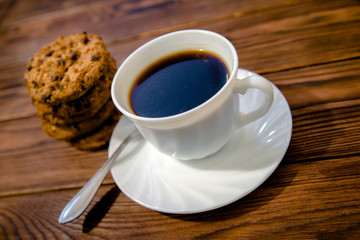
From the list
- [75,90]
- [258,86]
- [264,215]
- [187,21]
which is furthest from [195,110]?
[187,21]

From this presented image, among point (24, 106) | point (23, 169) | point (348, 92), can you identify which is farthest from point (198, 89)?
point (24, 106)

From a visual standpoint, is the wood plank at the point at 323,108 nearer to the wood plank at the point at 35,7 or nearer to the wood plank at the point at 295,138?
the wood plank at the point at 295,138

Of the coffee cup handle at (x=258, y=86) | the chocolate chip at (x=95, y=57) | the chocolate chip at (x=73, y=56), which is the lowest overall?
the chocolate chip at (x=73, y=56)

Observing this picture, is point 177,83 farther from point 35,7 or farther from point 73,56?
point 35,7

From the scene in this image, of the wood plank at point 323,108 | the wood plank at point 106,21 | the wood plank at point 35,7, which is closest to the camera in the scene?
the wood plank at point 323,108

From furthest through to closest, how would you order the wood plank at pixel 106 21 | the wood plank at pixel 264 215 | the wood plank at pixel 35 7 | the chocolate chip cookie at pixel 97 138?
1. the wood plank at pixel 35 7
2. the wood plank at pixel 106 21
3. the chocolate chip cookie at pixel 97 138
4. the wood plank at pixel 264 215

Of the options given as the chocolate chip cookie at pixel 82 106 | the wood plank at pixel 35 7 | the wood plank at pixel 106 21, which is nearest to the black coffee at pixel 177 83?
the chocolate chip cookie at pixel 82 106

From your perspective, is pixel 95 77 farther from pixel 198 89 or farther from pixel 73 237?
pixel 73 237

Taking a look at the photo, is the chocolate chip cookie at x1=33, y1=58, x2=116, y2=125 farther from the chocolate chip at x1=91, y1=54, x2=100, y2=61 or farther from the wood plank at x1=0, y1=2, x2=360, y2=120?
the wood plank at x1=0, y1=2, x2=360, y2=120
